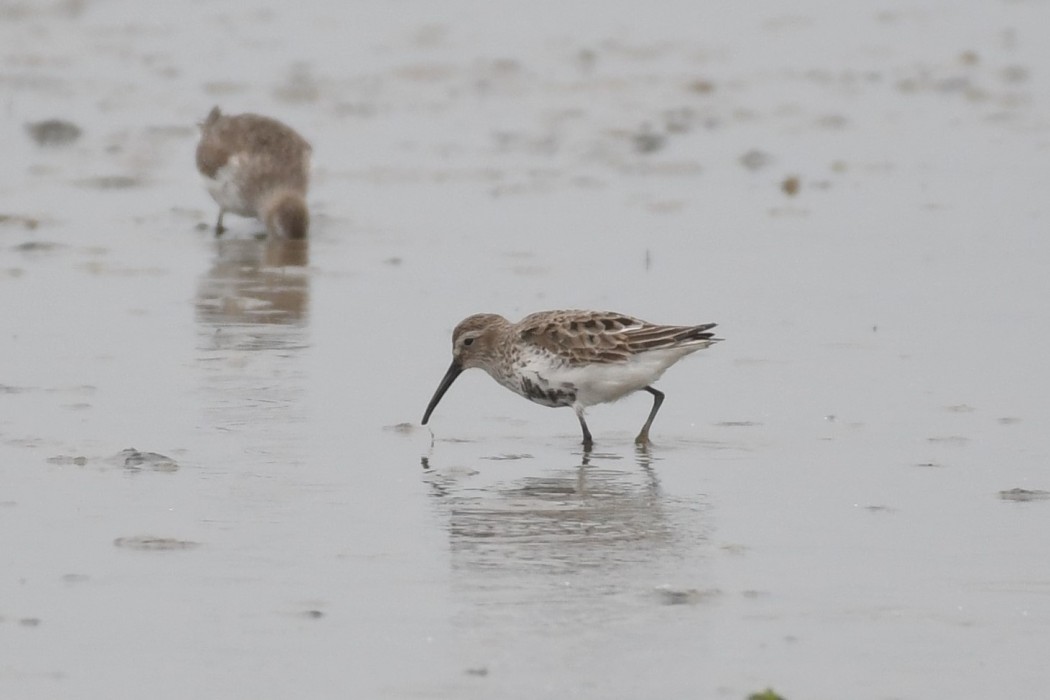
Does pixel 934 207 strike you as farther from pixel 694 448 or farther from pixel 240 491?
pixel 240 491

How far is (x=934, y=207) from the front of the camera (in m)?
15.1

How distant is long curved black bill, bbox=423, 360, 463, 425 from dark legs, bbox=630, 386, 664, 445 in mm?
979

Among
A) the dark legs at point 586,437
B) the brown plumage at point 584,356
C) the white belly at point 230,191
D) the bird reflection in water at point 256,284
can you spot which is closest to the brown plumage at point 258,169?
the white belly at point 230,191

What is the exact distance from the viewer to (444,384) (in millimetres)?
9977

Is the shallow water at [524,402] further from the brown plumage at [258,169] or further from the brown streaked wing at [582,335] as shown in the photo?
the brown streaked wing at [582,335]

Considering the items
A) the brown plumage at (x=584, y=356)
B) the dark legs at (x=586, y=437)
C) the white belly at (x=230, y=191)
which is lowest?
the dark legs at (x=586, y=437)

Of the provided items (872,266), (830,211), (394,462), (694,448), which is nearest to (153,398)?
(394,462)

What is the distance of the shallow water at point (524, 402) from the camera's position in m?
6.52

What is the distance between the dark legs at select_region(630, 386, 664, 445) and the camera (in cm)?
955

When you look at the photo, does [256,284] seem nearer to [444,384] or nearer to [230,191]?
[230,191]

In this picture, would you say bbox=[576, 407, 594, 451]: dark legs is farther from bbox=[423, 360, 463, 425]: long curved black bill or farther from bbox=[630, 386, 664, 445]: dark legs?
bbox=[423, 360, 463, 425]: long curved black bill

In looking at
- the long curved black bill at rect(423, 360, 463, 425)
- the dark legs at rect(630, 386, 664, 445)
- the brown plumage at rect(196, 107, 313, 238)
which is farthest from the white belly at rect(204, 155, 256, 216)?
the dark legs at rect(630, 386, 664, 445)

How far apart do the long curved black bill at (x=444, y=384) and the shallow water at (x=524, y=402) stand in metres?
0.10

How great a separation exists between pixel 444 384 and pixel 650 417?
1.06m
